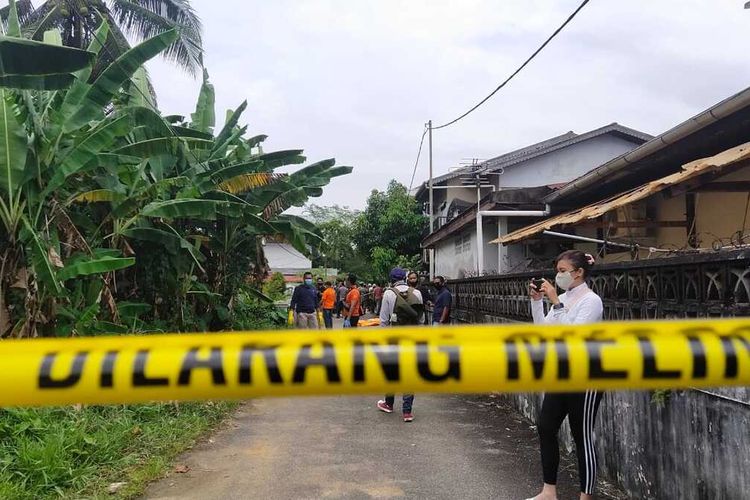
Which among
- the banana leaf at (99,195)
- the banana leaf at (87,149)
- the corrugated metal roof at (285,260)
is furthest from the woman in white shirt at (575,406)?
the corrugated metal roof at (285,260)

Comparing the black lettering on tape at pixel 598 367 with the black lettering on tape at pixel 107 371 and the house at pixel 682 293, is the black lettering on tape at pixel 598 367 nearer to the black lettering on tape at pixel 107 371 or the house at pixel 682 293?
the house at pixel 682 293

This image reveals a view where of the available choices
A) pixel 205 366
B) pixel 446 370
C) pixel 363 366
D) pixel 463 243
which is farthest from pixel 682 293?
pixel 463 243

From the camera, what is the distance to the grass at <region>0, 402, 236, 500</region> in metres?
4.33

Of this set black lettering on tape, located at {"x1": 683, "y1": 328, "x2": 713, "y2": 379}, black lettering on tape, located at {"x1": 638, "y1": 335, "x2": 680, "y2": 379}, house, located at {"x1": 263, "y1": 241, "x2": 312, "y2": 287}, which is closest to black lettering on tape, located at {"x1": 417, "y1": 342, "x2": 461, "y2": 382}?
black lettering on tape, located at {"x1": 638, "y1": 335, "x2": 680, "y2": 379}

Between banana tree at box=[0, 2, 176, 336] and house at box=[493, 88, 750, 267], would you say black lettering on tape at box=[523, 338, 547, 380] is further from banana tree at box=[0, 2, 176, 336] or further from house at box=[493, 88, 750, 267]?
banana tree at box=[0, 2, 176, 336]

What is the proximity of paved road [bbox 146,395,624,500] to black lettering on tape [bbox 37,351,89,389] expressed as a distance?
128 inches

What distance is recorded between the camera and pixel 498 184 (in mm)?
20547

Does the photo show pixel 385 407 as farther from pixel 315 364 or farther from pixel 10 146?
pixel 315 364

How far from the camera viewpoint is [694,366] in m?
1.52

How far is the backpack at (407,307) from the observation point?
23.4ft

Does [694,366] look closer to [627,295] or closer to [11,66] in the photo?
[627,295]

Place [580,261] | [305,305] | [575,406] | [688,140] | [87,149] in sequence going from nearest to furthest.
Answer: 1. [575,406]
2. [580,261]
3. [87,149]
4. [688,140]
5. [305,305]

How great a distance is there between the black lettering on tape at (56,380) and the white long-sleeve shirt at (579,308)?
285cm

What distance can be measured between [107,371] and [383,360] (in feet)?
2.19
